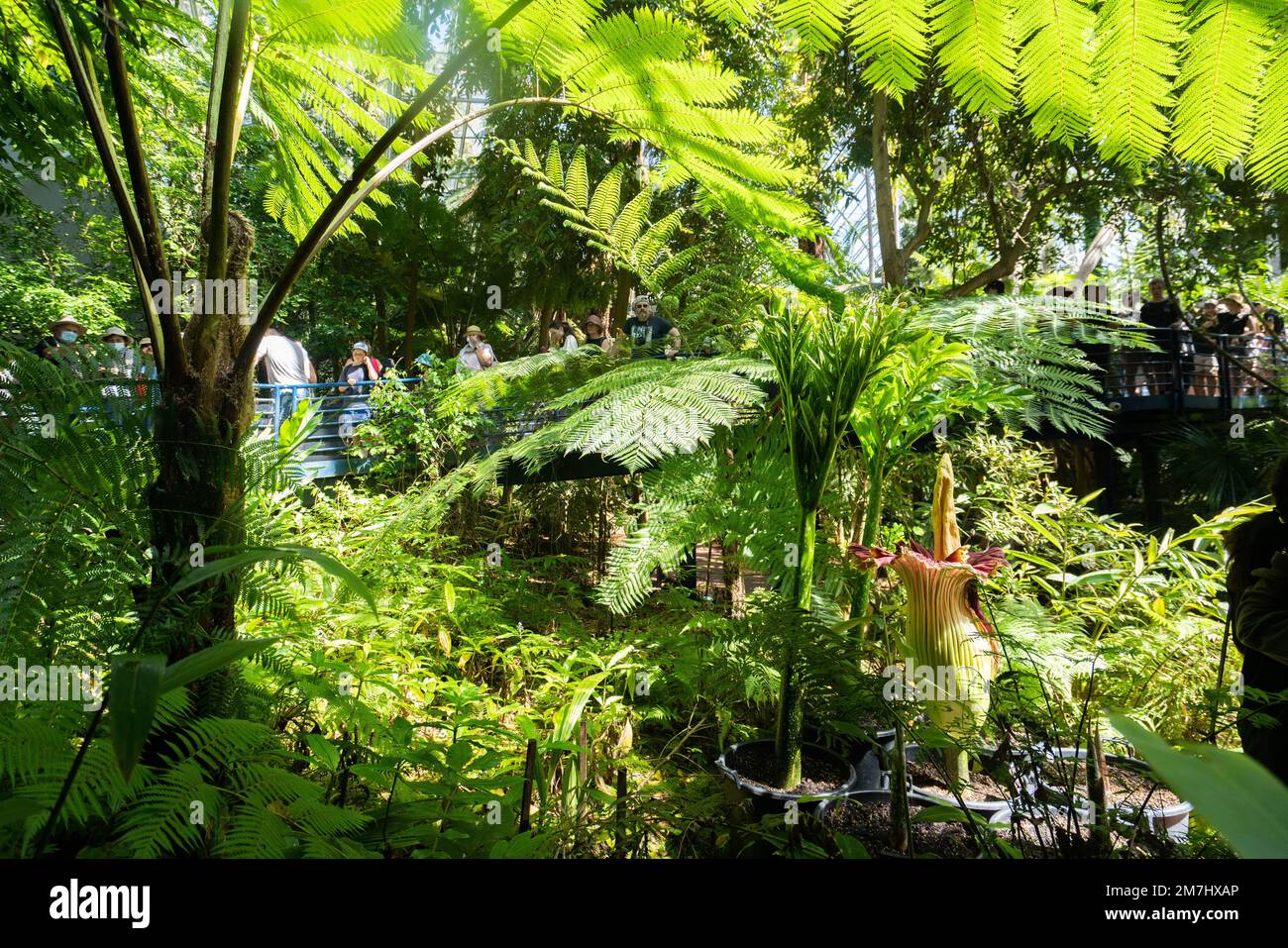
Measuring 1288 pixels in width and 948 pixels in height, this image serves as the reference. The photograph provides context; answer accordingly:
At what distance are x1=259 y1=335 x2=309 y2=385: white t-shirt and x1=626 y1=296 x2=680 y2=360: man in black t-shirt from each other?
2.85 m

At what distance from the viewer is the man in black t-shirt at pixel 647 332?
111 inches

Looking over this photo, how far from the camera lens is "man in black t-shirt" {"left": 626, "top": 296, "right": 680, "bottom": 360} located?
2.83 metres

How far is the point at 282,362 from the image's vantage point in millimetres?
5598

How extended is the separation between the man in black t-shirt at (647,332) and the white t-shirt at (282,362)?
2847 mm

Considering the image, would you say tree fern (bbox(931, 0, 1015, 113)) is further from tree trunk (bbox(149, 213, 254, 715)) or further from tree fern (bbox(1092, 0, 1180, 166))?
tree trunk (bbox(149, 213, 254, 715))

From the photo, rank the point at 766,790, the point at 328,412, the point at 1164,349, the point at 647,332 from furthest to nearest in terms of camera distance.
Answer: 1. the point at 1164,349
2. the point at 328,412
3. the point at 647,332
4. the point at 766,790

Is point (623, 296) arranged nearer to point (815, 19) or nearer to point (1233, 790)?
point (815, 19)

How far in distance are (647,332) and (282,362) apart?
356 centimetres

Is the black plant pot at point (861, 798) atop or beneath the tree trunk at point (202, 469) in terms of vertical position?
beneath

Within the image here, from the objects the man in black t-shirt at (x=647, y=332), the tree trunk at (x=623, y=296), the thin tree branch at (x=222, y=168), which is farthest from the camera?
the tree trunk at (x=623, y=296)

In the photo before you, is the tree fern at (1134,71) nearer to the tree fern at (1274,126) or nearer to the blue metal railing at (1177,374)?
the tree fern at (1274,126)

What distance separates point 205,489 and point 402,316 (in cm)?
1657

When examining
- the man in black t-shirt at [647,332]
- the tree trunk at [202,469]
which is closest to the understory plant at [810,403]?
the man in black t-shirt at [647,332]

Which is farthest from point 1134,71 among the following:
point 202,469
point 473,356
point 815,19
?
point 473,356
